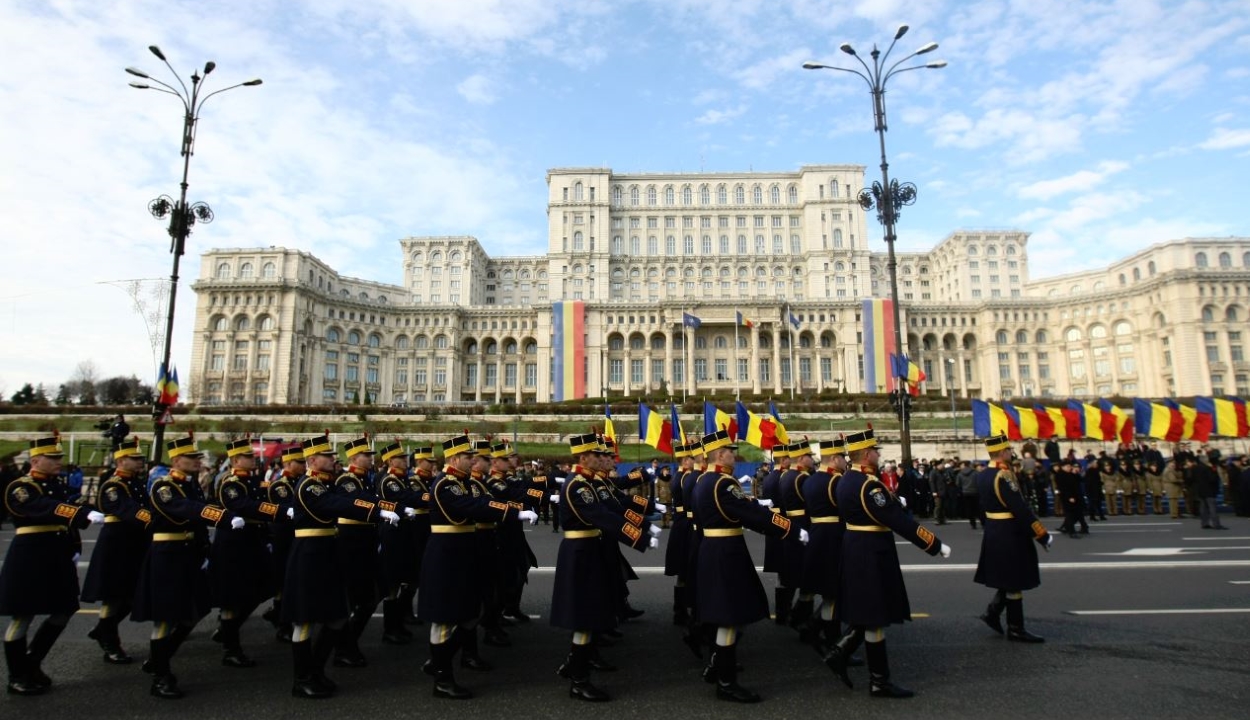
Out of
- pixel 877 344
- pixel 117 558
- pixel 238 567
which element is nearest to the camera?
pixel 117 558

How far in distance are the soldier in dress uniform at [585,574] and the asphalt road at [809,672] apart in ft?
1.07

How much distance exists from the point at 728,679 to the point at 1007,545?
3860 mm

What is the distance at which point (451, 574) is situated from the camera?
6.14 m

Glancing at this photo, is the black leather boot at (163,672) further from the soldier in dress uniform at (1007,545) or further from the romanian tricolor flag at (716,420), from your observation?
the romanian tricolor flag at (716,420)

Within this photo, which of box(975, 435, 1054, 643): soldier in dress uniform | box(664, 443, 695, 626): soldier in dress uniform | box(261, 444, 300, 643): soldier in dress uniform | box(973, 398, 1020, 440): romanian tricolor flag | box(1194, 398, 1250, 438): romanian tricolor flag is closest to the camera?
box(975, 435, 1054, 643): soldier in dress uniform

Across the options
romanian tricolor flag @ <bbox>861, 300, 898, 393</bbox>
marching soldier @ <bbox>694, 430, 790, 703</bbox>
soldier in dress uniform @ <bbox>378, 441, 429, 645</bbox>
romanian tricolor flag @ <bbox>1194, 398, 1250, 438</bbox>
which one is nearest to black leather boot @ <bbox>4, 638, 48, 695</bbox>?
soldier in dress uniform @ <bbox>378, 441, 429, 645</bbox>

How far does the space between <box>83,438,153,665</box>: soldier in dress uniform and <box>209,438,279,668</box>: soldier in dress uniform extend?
0.70 meters

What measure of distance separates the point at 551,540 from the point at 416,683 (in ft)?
34.4

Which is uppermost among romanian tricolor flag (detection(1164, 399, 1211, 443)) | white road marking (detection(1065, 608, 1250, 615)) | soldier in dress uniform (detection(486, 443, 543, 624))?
romanian tricolor flag (detection(1164, 399, 1211, 443))

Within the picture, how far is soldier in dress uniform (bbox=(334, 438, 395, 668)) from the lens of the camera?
22.1 ft

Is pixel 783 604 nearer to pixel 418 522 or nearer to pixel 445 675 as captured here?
pixel 445 675

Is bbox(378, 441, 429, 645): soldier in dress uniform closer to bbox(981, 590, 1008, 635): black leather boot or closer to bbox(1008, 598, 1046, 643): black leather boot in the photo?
bbox(981, 590, 1008, 635): black leather boot

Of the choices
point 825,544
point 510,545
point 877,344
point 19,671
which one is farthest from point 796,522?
point 877,344

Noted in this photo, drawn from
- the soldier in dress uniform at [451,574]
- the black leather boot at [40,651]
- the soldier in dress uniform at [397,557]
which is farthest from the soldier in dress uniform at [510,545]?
the black leather boot at [40,651]
